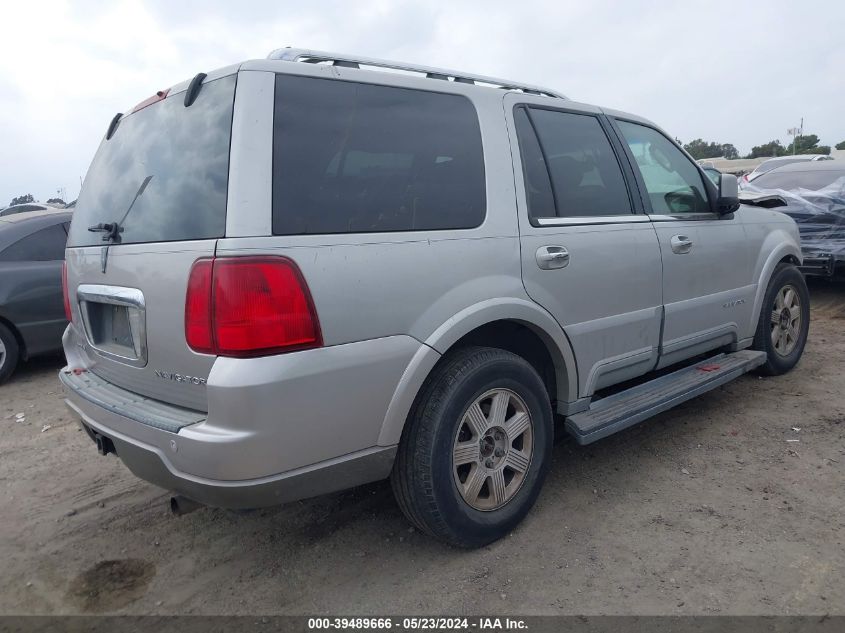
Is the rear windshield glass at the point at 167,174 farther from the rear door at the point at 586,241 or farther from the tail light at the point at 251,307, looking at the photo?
the rear door at the point at 586,241

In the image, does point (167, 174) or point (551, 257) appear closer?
point (167, 174)

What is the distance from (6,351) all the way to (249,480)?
187 inches

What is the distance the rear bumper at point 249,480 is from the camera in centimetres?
219

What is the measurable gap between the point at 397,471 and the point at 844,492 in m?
2.29

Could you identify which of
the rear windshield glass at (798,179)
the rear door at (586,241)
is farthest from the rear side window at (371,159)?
the rear windshield glass at (798,179)

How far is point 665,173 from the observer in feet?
13.2

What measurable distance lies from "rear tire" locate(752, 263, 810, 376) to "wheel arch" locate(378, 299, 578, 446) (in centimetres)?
228

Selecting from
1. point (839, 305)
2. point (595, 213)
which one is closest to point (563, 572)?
point (595, 213)

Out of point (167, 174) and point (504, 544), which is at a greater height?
point (167, 174)

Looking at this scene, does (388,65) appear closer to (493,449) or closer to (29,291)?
(493,449)

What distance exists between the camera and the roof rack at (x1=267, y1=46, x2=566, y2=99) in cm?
257

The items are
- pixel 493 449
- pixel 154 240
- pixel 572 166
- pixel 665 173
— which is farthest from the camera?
pixel 665 173

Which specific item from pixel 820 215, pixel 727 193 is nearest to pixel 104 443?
pixel 727 193

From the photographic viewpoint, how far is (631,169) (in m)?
3.73
